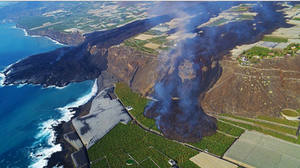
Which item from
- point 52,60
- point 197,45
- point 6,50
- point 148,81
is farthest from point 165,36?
point 6,50

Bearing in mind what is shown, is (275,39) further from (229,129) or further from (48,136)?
(48,136)

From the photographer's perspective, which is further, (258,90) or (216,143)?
(258,90)

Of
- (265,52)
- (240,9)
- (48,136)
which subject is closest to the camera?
(48,136)

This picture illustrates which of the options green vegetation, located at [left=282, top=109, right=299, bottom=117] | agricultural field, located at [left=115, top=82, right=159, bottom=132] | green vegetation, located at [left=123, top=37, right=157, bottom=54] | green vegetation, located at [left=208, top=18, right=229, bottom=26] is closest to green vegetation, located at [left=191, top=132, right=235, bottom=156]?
agricultural field, located at [left=115, top=82, right=159, bottom=132]

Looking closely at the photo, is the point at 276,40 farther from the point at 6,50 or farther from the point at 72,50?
the point at 6,50

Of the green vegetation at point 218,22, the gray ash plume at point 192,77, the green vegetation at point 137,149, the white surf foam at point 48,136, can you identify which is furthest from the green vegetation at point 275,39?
the white surf foam at point 48,136

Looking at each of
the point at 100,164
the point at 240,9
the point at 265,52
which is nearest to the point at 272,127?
the point at 265,52
